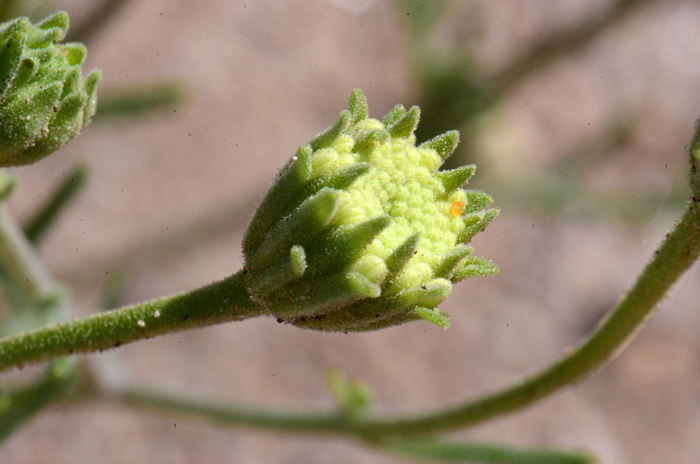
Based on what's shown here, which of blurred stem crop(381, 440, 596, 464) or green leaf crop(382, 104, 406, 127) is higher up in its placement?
green leaf crop(382, 104, 406, 127)

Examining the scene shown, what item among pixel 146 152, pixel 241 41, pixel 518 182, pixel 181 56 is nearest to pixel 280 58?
pixel 241 41

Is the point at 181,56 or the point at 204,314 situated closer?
the point at 204,314

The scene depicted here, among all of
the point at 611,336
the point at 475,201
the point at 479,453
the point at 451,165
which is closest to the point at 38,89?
the point at 475,201

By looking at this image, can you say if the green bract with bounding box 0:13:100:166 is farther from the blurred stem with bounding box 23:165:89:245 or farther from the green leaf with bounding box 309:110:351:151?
the blurred stem with bounding box 23:165:89:245

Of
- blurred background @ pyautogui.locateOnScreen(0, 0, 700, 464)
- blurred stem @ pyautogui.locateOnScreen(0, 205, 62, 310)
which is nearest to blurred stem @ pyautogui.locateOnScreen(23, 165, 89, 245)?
blurred stem @ pyautogui.locateOnScreen(0, 205, 62, 310)

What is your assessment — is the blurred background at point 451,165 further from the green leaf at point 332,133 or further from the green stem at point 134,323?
the green leaf at point 332,133

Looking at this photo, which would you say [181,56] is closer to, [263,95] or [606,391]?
[263,95]

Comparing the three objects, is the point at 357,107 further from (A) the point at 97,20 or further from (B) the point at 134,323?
(A) the point at 97,20
